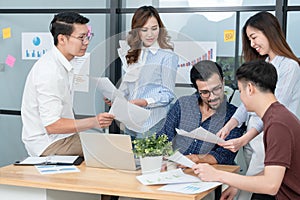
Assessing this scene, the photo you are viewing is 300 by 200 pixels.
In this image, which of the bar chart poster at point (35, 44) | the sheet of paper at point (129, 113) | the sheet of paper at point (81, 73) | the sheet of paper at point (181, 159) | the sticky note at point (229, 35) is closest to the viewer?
the sheet of paper at point (181, 159)

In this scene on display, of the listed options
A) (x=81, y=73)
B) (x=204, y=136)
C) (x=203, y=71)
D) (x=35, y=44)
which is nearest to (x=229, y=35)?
(x=203, y=71)

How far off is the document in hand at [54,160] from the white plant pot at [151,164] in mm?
379

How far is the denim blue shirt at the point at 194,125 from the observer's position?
2762 millimetres

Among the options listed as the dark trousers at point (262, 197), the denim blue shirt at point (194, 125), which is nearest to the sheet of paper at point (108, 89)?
the denim blue shirt at point (194, 125)

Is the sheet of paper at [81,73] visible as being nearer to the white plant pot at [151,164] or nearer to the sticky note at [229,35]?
the white plant pot at [151,164]

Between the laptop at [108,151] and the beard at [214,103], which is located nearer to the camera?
the laptop at [108,151]

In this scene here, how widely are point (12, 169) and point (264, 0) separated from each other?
7.25 ft

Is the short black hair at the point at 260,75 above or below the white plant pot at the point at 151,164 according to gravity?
above

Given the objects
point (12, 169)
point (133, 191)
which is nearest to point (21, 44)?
point (12, 169)

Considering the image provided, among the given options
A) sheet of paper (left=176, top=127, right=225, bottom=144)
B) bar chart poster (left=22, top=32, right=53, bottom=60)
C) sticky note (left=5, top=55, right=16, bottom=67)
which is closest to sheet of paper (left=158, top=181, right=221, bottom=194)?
sheet of paper (left=176, top=127, right=225, bottom=144)

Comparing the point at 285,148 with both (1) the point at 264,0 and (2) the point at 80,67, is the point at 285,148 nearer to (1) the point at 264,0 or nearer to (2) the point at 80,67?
(2) the point at 80,67

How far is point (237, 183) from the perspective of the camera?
221 cm

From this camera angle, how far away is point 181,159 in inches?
97.0

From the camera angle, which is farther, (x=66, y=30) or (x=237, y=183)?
(x=66, y=30)
